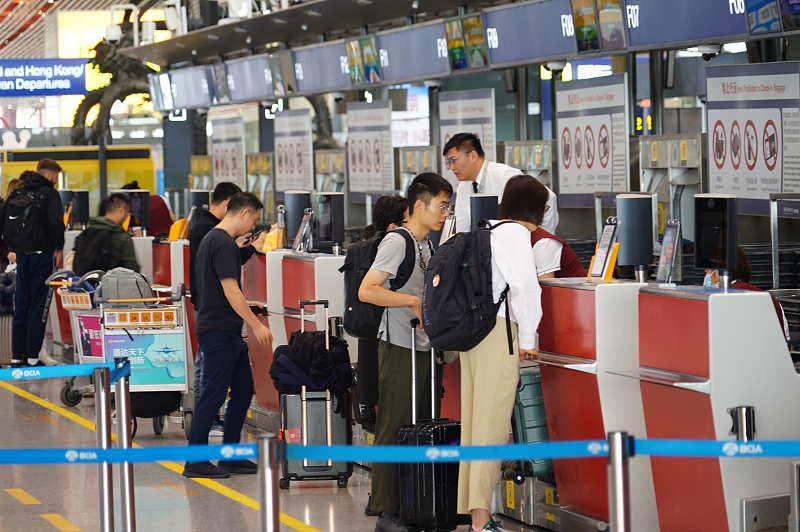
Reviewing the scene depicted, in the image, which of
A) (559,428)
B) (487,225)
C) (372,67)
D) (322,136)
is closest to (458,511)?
(559,428)

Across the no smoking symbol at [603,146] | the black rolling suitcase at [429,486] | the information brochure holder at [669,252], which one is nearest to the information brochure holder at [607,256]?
the information brochure holder at [669,252]

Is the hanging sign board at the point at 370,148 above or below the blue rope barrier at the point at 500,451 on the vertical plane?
above

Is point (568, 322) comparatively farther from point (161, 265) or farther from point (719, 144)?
point (161, 265)

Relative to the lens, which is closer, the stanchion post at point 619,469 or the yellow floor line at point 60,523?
the stanchion post at point 619,469

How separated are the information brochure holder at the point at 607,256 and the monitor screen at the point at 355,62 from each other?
6.59 m

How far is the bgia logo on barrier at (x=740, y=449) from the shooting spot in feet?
11.2

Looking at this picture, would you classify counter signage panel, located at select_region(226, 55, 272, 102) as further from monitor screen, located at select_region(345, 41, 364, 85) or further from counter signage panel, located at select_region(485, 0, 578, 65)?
counter signage panel, located at select_region(485, 0, 578, 65)

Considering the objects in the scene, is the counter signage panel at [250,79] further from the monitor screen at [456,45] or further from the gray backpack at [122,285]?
the gray backpack at [122,285]

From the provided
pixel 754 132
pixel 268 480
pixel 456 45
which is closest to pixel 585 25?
pixel 754 132

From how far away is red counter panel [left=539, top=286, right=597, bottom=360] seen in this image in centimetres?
498

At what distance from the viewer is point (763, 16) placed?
6.61m

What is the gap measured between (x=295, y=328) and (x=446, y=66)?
10.8 ft

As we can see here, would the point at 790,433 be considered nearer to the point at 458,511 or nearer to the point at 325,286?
the point at 458,511

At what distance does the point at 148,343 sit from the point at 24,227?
11.8 ft
